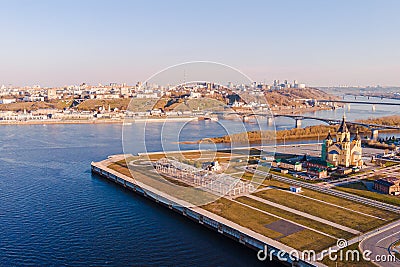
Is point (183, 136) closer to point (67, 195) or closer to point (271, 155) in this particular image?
point (271, 155)

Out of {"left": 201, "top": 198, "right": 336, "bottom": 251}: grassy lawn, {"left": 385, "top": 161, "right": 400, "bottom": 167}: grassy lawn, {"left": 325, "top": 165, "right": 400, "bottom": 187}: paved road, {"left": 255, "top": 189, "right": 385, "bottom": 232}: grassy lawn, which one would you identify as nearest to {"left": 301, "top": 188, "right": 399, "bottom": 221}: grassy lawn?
{"left": 255, "top": 189, "right": 385, "bottom": 232}: grassy lawn

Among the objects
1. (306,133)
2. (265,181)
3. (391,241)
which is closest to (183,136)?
(306,133)

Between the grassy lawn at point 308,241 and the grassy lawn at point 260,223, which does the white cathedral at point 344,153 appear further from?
the grassy lawn at point 308,241

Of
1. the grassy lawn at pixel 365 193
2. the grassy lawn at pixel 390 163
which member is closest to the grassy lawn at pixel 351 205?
the grassy lawn at pixel 365 193

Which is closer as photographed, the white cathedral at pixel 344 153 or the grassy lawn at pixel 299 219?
the grassy lawn at pixel 299 219

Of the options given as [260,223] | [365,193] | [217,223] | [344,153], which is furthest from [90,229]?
[344,153]
